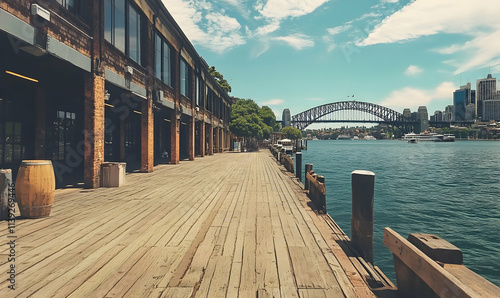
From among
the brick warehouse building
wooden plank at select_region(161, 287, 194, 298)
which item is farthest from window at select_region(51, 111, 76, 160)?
wooden plank at select_region(161, 287, 194, 298)

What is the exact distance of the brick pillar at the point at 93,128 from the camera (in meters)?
8.69

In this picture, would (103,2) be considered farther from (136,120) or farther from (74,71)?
(136,120)

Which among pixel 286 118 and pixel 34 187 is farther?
pixel 286 118

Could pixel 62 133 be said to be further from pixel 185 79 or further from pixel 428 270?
pixel 428 270

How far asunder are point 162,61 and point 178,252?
1437 cm

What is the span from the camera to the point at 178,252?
12.8ft

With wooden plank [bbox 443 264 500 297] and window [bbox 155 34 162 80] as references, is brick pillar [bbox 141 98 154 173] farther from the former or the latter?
wooden plank [bbox 443 264 500 297]

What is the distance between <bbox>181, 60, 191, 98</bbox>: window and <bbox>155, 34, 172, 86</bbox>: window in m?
2.79

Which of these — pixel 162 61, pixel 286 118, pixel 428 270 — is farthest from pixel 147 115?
pixel 286 118

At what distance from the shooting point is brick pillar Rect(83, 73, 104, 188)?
342 inches

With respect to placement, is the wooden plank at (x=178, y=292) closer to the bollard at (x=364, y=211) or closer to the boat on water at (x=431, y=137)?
the bollard at (x=364, y=211)

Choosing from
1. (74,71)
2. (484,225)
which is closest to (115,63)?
(74,71)

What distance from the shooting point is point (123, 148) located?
17328 mm

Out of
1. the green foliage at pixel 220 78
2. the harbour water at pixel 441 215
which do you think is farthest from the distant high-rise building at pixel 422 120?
the harbour water at pixel 441 215
